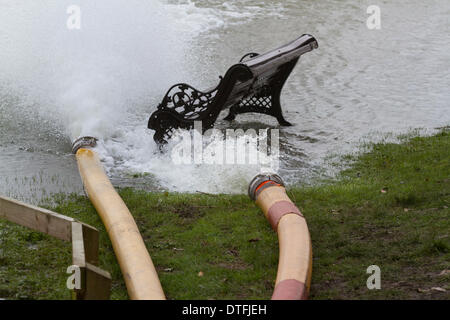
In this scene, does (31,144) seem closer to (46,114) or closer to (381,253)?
(46,114)

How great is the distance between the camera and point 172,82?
37.7 ft

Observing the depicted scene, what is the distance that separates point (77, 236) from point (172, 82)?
765 centimetres

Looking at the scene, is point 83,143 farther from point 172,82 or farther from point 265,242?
point 172,82

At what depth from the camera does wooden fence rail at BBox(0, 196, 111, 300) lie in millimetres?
3705

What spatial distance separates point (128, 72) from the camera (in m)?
11.0

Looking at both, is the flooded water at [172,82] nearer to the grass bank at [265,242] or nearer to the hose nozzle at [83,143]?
the hose nozzle at [83,143]

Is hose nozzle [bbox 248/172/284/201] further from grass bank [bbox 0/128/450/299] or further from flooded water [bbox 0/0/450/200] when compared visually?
flooded water [bbox 0/0/450/200]

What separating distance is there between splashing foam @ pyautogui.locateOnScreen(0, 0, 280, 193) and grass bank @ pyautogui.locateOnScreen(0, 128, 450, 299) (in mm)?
999

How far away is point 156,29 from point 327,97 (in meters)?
4.37

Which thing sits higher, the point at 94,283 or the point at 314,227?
the point at 314,227

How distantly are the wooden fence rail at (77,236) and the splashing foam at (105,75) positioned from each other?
288 cm

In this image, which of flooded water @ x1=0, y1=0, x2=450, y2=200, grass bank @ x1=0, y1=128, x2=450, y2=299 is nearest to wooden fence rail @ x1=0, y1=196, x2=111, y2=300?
grass bank @ x1=0, y1=128, x2=450, y2=299
